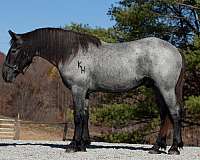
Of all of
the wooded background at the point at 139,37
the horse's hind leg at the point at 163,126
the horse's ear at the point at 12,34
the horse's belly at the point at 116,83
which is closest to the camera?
the horse's belly at the point at 116,83

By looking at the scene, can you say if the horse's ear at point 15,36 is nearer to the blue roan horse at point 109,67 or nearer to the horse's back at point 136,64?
the blue roan horse at point 109,67

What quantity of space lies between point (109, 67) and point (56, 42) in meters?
0.98

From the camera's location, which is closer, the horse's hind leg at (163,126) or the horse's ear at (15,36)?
the horse's hind leg at (163,126)

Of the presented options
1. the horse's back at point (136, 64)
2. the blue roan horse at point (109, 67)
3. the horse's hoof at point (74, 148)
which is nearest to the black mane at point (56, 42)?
the blue roan horse at point (109, 67)

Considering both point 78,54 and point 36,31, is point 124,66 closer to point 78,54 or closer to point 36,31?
point 78,54

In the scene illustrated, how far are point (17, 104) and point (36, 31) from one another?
70.6ft

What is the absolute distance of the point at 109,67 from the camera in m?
6.93

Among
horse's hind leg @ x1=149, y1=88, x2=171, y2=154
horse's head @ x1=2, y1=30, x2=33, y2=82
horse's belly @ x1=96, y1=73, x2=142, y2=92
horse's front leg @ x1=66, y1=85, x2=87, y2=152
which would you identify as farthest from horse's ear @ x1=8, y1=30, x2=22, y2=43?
horse's hind leg @ x1=149, y1=88, x2=171, y2=154

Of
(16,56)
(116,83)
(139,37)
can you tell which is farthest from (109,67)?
(139,37)

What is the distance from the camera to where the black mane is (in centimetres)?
704

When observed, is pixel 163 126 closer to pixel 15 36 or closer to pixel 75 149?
pixel 75 149

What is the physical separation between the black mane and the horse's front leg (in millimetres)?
619

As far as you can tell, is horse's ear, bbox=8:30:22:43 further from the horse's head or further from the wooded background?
the wooded background

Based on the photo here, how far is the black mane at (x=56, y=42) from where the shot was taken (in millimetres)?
7039
